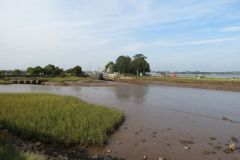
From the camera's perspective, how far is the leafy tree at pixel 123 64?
127119mm

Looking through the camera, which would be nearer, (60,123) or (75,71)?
(60,123)

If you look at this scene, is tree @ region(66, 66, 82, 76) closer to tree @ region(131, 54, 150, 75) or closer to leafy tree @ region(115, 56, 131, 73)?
leafy tree @ region(115, 56, 131, 73)

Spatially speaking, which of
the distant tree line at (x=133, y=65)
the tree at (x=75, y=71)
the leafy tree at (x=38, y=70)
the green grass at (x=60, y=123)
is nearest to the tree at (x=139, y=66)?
the distant tree line at (x=133, y=65)

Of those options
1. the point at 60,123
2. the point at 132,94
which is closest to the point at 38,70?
the point at 132,94

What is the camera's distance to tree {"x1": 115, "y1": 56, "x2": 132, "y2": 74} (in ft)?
417

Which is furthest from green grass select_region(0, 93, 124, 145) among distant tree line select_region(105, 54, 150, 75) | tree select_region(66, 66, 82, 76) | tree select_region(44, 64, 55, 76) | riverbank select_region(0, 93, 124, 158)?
distant tree line select_region(105, 54, 150, 75)

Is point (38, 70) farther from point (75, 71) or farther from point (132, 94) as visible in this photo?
point (132, 94)

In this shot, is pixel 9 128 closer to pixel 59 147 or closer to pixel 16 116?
pixel 16 116

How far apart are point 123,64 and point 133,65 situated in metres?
5.47

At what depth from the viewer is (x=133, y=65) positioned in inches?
4904

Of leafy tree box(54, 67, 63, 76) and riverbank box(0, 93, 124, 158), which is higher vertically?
leafy tree box(54, 67, 63, 76)

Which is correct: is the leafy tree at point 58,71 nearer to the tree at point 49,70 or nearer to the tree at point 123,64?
the tree at point 49,70

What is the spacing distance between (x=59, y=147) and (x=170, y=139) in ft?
21.1

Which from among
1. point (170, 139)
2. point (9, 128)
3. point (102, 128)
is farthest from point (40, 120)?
point (170, 139)
